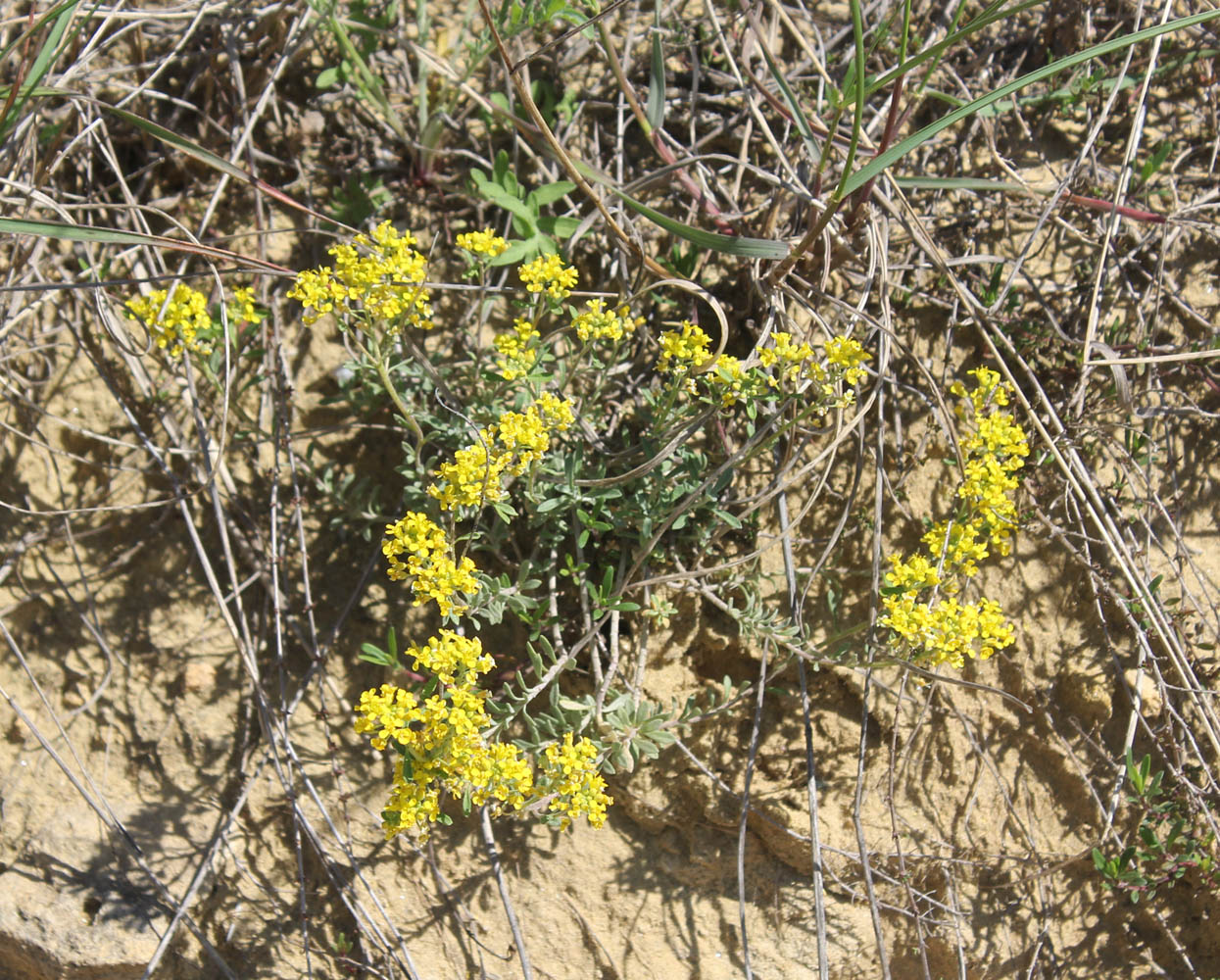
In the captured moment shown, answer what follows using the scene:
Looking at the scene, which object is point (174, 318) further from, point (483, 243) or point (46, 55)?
point (483, 243)

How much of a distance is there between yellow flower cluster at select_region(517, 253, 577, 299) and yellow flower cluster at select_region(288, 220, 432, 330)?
0.86 ft

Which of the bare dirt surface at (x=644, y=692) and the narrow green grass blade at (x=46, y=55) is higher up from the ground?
the narrow green grass blade at (x=46, y=55)

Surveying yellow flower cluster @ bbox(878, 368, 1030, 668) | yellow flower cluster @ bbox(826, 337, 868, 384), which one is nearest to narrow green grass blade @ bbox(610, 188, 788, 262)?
yellow flower cluster @ bbox(826, 337, 868, 384)

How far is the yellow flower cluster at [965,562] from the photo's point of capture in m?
2.21

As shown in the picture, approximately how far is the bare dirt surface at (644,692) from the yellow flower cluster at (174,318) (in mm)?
176

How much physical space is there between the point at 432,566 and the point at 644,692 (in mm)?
870

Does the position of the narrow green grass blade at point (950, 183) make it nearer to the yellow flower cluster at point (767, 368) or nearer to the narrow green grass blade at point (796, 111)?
the narrow green grass blade at point (796, 111)

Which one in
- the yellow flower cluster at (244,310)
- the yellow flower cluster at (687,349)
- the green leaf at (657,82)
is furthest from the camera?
the green leaf at (657,82)

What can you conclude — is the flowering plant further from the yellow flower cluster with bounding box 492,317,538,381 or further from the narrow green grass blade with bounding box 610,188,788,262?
the narrow green grass blade with bounding box 610,188,788,262

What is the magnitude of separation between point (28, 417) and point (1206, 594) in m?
3.67

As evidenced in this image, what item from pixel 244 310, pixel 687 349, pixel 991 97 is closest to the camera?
pixel 991 97

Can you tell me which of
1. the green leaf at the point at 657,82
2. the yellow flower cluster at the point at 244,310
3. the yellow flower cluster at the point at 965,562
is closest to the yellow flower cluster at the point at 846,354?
the yellow flower cluster at the point at 965,562

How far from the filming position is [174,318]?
7.93 feet

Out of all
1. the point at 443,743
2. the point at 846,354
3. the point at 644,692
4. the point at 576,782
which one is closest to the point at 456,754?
the point at 443,743
